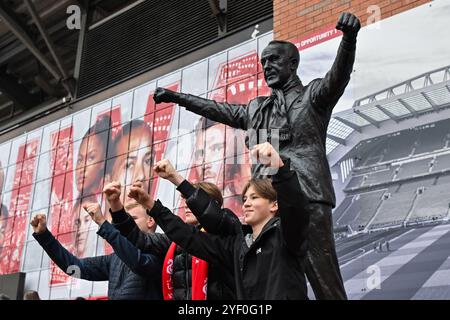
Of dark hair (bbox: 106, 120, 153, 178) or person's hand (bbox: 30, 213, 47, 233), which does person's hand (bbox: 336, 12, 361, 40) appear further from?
dark hair (bbox: 106, 120, 153, 178)

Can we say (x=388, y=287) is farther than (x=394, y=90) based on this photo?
No

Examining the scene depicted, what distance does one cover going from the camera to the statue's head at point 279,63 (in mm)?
2416

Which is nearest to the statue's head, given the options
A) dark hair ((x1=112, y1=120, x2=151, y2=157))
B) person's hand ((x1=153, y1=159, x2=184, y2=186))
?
person's hand ((x1=153, y1=159, x2=184, y2=186))

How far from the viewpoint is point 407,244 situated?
3.66m

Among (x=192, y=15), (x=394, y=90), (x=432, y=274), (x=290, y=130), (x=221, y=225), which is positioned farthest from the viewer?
(x=192, y=15)

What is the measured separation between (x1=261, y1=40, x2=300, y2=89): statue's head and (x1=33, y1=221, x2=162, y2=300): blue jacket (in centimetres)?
92

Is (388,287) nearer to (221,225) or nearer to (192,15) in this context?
(221,225)

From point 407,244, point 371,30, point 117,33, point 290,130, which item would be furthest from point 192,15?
point 290,130

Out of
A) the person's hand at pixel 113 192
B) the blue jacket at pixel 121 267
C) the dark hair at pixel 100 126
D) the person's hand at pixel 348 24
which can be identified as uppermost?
the dark hair at pixel 100 126

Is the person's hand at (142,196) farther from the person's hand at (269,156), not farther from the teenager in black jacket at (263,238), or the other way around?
the person's hand at (269,156)

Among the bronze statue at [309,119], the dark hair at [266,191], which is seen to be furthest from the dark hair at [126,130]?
the dark hair at [266,191]

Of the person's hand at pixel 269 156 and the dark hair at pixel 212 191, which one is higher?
the dark hair at pixel 212 191
